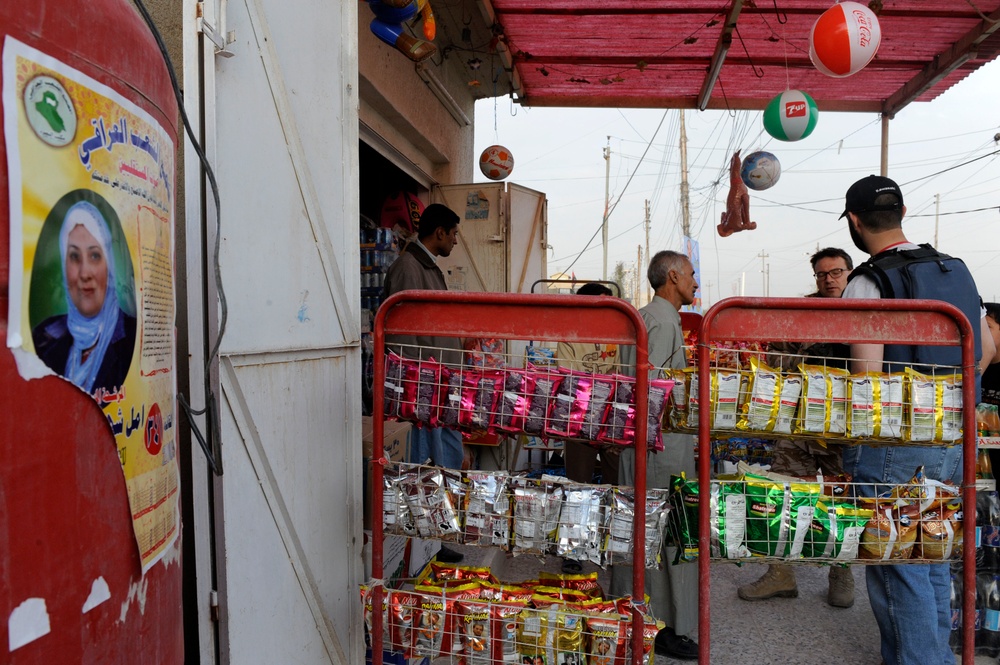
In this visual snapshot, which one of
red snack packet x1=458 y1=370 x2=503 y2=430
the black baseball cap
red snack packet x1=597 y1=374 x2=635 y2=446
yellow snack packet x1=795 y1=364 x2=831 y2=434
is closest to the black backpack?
the black baseball cap

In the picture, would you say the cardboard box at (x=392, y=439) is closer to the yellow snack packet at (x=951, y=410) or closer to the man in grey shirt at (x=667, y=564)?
the man in grey shirt at (x=667, y=564)

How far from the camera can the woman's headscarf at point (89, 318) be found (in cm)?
103

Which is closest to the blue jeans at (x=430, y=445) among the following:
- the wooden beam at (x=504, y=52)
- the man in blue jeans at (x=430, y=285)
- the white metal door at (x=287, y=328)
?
the man in blue jeans at (x=430, y=285)

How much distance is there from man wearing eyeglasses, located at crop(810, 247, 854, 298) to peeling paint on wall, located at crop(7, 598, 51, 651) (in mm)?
4623

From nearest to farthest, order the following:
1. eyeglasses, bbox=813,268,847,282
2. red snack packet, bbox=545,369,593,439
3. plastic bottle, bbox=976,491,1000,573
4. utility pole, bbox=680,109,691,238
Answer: red snack packet, bbox=545,369,593,439
plastic bottle, bbox=976,491,1000,573
eyeglasses, bbox=813,268,847,282
utility pole, bbox=680,109,691,238

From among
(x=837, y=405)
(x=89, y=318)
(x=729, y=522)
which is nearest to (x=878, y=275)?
(x=837, y=405)

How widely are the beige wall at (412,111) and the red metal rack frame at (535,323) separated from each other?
305cm

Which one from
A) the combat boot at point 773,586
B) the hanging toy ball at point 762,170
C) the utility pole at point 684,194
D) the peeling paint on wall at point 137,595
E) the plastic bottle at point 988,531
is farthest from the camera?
the utility pole at point 684,194

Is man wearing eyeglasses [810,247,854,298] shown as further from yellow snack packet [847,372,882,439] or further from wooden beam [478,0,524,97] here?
wooden beam [478,0,524,97]

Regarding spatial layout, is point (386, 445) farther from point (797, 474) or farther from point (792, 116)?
point (792, 116)

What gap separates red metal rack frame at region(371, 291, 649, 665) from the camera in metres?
2.03

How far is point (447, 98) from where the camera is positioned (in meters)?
7.12

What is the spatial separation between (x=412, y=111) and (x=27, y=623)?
18.4ft

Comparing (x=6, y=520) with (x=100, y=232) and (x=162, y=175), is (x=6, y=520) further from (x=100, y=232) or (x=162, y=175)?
(x=162, y=175)
